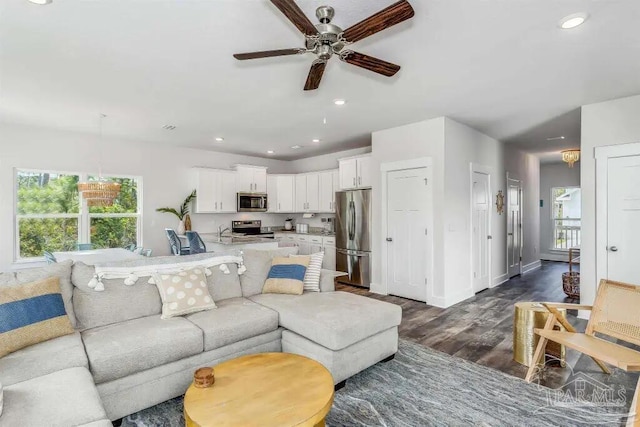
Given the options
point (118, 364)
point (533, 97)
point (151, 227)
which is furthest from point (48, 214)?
point (533, 97)

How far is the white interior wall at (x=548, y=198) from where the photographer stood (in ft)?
29.0

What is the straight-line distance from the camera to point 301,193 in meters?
7.34

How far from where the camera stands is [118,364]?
205 centimetres

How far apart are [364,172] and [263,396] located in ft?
14.7

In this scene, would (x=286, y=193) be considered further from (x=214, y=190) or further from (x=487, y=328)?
(x=487, y=328)

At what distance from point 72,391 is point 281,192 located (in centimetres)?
612

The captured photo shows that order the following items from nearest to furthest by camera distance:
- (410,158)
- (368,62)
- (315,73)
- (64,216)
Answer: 1. (368,62)
2. (315,73)
3. (410,158)
4. (64,216)

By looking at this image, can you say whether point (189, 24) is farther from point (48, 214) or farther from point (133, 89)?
point (48, 214)

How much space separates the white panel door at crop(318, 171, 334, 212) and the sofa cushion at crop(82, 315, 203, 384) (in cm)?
448

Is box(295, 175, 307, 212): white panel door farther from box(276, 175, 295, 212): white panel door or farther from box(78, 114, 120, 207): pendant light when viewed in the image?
box(78, 114, 120, 207): pendant light

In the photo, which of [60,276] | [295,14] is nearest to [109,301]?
[60,276]

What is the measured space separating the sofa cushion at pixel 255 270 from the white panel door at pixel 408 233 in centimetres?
221

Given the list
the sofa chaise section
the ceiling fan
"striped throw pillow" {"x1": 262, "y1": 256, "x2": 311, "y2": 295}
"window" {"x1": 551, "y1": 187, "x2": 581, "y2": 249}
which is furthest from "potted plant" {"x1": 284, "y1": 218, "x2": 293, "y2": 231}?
"window" {"x1": 551, "y1": 187, "x2": 581, "y2": 249}

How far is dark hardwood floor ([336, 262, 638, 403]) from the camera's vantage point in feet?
9.04
